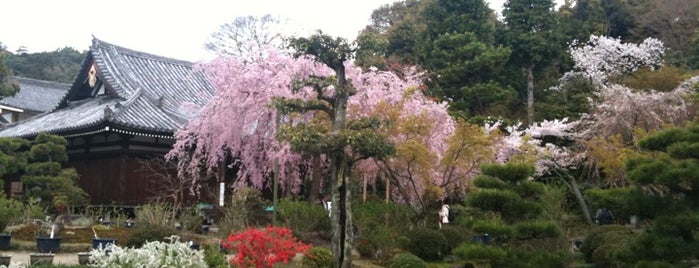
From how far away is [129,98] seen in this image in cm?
2159

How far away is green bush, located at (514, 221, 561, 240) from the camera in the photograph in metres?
10.6

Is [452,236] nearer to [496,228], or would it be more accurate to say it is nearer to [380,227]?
[380,227]

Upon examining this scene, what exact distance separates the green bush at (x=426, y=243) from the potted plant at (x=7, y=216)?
8437 millimetres

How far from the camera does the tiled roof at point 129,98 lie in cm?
2038

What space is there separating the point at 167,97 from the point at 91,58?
3.52 m

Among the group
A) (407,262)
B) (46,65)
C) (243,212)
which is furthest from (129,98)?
(46,65)

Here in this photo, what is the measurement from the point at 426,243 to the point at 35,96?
35.1 m

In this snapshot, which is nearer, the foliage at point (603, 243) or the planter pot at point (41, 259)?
the planter pot at point (41, 259)

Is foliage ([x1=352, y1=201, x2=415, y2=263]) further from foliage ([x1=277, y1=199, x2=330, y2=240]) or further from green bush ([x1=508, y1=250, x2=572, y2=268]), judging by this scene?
green bush ([x1=508, y1=250, x2=572, y2=268])

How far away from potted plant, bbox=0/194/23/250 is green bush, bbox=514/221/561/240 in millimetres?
10203

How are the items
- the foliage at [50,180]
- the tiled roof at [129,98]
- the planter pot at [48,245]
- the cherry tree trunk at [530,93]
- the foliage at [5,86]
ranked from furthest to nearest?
the foliage at [5,86] → the cherry tree trunk at [530,93] → the tiled roof at [129,98] → the foliage at [50,180] → the planter pot at [48,245]

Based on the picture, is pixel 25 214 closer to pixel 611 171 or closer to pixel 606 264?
pixel 606 264

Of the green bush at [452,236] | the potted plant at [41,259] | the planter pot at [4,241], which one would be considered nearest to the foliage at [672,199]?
the green bush at [452,236]

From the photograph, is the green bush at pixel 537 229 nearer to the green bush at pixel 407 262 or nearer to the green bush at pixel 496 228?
the green bush at pixel 496 228
